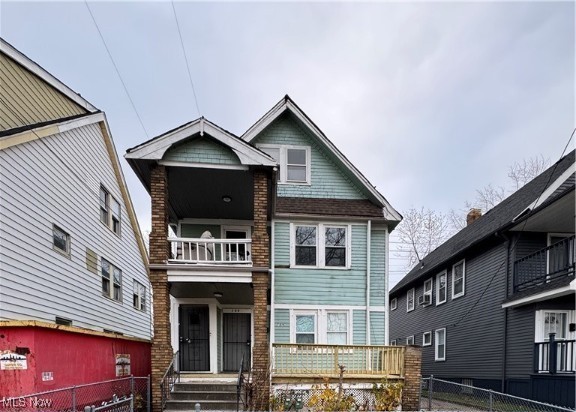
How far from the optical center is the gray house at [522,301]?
1091 centimetres

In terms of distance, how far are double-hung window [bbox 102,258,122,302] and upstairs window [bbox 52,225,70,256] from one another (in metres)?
2.42

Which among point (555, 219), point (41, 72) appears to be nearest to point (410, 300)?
point (555, 219)

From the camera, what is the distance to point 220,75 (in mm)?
15242

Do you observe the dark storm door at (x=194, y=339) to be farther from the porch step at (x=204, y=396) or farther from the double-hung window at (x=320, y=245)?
the double-hung window at (x=320, y=245)

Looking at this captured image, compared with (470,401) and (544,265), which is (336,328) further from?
(544,265)

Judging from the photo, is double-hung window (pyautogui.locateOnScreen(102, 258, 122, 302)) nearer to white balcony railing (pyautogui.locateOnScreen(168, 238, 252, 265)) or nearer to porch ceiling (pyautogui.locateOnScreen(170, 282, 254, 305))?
porch ceiling (pyautogui.locateOnScreen(170, 282, 254, 305))

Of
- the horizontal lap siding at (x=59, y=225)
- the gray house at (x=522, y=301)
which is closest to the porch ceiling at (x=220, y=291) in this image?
the horizontal lap siding at (x=59, y=225)

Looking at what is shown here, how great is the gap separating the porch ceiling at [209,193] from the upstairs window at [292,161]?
1.80 metres

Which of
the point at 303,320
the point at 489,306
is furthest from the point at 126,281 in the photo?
the point at 489,306

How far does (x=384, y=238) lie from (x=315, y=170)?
3.14 m

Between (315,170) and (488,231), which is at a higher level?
(315,170)

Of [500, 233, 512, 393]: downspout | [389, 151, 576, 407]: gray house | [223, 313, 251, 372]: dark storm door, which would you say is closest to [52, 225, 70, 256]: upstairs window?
[223, 313, 251, 372]: dark storm door

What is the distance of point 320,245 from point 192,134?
5.32 metres

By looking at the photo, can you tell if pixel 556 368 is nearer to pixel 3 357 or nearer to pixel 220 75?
pixel 3 357
